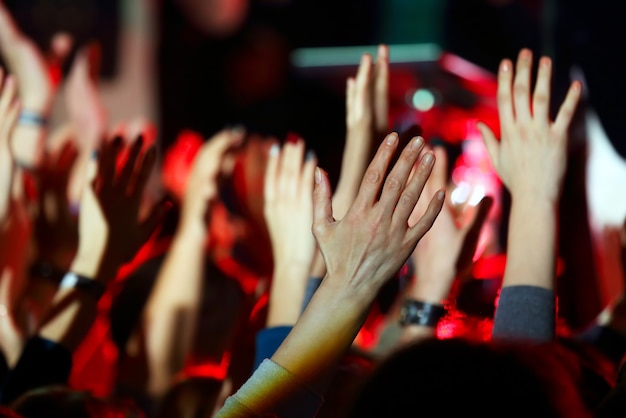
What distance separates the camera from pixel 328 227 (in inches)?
Answer: 34.8

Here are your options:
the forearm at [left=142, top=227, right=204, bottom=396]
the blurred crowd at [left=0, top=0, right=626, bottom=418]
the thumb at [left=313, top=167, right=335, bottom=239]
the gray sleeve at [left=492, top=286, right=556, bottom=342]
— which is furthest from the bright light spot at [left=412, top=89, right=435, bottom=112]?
the thumb at [left=313, top=167, right=335, bottom=239]

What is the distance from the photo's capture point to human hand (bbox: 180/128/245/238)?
1.92 metres

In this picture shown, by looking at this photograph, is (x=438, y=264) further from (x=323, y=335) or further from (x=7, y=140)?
(x=7, y=140)

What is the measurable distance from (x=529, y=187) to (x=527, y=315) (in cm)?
19

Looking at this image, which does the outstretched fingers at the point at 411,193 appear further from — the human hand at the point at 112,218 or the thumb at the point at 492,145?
the human hand at the point at 112,218

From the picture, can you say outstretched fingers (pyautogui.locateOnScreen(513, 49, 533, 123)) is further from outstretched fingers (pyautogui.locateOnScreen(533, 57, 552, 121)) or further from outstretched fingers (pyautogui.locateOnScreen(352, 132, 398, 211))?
outstretched fingers (pyautogui.locateOnScreen(352, 132, 398, 211))

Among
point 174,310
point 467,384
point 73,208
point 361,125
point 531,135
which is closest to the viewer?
point 467,384

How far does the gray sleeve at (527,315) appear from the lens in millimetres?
974

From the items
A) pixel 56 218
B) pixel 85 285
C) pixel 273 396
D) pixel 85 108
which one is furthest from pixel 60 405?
pixel 85 108

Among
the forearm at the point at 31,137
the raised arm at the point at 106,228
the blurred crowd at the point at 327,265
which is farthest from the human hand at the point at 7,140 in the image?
the forearm at the point at 31,137

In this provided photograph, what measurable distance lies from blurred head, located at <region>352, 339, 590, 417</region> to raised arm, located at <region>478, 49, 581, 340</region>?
0.24 meters

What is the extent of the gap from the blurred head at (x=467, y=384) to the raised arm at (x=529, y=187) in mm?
243

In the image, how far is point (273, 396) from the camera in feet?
2.71

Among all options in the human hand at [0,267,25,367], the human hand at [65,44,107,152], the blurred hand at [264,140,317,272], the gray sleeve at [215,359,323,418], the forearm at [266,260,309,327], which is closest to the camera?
the gray sleeve at [215,359,323,418]
